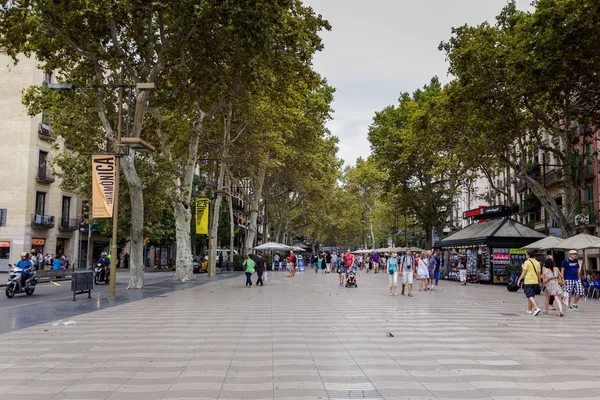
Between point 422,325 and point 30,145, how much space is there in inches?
1407

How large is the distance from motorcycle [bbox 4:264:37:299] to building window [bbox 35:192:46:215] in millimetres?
23718

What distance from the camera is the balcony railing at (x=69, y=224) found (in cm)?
4319

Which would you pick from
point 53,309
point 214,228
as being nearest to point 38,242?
point 214,228

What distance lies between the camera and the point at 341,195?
233 ft

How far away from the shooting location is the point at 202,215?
97.9 feet

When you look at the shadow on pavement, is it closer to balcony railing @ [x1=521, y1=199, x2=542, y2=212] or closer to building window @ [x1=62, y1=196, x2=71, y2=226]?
building window @ [x1=62, y1=196, x2=71, y2=226]

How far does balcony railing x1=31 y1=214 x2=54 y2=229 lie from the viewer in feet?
129

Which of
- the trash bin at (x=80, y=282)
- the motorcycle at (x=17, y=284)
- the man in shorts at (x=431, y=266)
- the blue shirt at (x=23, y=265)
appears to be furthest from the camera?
the man in shorts at (x=431, y=266)

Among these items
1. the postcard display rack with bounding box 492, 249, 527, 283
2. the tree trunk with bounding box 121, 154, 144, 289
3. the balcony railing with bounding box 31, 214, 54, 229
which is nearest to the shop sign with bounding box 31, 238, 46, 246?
the balcony railing with bounding box 31, 214, 54, 229

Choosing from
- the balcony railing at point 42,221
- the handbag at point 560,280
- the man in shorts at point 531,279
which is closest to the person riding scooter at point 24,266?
the man in shorts at point 531,279

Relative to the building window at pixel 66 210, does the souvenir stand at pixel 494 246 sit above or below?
below

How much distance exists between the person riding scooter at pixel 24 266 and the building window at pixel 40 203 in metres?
23.8

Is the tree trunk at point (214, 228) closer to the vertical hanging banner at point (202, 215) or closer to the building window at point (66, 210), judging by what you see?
the vertical hanging banner at point (202, 215)

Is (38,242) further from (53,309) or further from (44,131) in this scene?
(53,309)
